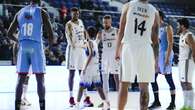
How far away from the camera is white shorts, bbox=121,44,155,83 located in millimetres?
4812

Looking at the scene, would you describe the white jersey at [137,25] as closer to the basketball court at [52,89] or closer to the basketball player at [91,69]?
the basketball player at [91,69]

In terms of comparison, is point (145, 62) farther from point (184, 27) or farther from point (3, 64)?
point (3, 64)

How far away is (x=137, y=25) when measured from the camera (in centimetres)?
489

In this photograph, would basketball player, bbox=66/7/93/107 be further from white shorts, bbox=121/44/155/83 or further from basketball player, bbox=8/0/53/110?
white shorts, bbox=121/44/155/83

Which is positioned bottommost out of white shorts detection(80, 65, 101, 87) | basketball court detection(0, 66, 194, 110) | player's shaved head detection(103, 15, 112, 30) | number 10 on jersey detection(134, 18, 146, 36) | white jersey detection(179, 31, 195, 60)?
basketball court detection(0, 66, 194, 110)

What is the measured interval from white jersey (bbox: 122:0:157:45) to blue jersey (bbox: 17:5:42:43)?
51.4 inches

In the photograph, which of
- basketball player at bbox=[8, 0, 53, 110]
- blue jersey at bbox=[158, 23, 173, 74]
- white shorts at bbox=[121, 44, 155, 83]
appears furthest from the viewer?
blue jersey at bbox=[158, 23, 173, 74]

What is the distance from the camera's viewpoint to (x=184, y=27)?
6.63m

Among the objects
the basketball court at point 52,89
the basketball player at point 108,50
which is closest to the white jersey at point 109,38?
the basketball player at point 108,50

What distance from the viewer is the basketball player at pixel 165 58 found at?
Result: 7137 millimetres

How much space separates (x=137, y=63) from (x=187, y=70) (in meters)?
1.96

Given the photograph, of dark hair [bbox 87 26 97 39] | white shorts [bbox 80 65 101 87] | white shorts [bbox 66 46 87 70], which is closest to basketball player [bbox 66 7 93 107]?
white shorts [bbox 66 46 87 70]

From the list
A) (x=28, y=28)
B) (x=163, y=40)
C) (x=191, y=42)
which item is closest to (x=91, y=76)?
(x=163, y=40)

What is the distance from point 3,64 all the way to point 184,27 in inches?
174
